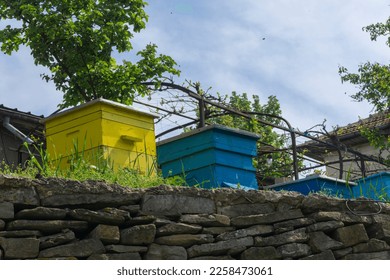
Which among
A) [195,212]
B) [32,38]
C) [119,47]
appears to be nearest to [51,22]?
[32,38]

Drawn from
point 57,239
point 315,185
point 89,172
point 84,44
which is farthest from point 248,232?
point 84,44

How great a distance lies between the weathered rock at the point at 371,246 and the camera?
6012 mm

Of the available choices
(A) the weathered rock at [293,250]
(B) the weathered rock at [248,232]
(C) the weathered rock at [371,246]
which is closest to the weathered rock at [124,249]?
(B) the weathered rock at [248,232]

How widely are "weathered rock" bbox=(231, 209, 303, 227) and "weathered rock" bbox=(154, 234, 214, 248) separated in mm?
297

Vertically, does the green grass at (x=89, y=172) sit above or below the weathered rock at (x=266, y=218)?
above

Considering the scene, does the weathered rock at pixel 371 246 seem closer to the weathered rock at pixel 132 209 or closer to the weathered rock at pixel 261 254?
the weathered rock at pixel 261 254

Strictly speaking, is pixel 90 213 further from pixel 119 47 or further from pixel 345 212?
pixel 119 47

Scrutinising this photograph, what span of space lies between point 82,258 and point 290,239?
5.49 feet

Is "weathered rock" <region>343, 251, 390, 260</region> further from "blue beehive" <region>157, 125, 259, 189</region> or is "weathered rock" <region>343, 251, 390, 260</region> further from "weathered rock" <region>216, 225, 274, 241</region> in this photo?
"blue beehive" <region>157, 125, 259, 189</region>

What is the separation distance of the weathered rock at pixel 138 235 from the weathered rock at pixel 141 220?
0.05 metres

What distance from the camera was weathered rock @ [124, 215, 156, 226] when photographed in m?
5.10

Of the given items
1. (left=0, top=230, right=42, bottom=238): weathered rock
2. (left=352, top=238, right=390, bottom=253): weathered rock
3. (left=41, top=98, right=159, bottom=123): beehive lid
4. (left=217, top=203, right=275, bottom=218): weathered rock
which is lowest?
(left=352, top=238, right=390, bottom=253): weathered rock

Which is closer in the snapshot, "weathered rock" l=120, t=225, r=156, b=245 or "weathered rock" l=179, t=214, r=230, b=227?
"weathered rock" l=120, t=225, r=156, b=245

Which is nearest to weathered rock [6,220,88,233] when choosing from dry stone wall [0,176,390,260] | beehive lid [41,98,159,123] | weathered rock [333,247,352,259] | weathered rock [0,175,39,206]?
dry stone wall [0,176,390,260]
